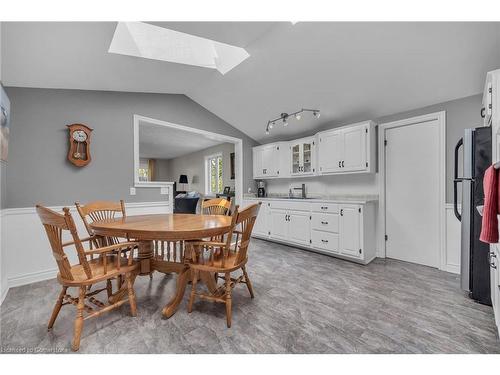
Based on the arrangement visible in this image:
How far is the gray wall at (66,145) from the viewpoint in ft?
8.21

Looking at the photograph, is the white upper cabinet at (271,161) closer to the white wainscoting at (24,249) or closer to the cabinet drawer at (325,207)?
the cabinet drawer at (325,207)

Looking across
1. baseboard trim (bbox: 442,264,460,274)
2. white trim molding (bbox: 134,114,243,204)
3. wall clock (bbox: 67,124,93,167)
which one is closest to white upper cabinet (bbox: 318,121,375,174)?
baseboard trim (bbox: 442,264,460,274)

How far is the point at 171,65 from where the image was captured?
2.74 meters

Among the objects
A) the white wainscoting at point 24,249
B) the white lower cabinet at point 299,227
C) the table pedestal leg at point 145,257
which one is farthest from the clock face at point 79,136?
the white lower cabinet at point 299,227

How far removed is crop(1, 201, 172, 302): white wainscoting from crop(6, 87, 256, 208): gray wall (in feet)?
0.45

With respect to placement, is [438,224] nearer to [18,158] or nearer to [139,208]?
[139,208]

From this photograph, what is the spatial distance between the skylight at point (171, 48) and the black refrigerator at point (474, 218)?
8.25 ft

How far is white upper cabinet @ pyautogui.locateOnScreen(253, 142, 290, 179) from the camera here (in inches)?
173

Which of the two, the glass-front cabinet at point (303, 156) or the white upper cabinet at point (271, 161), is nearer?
the glass-front cabinet at point (303, 156)

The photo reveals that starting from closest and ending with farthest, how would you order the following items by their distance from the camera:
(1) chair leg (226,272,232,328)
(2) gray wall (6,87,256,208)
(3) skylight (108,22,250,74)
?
(1) chair leg (226,272,232,328)
(3) skylight (108,22,250,74)
(2) gray wall (6,87,256,208)

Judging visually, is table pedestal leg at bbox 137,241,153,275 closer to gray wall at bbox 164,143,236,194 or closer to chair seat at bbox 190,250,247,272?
chair seat at bbox 190,250,247,272

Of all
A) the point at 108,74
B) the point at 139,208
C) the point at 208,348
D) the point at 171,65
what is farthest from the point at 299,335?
the point at 108,74

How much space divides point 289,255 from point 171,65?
9.93ft
